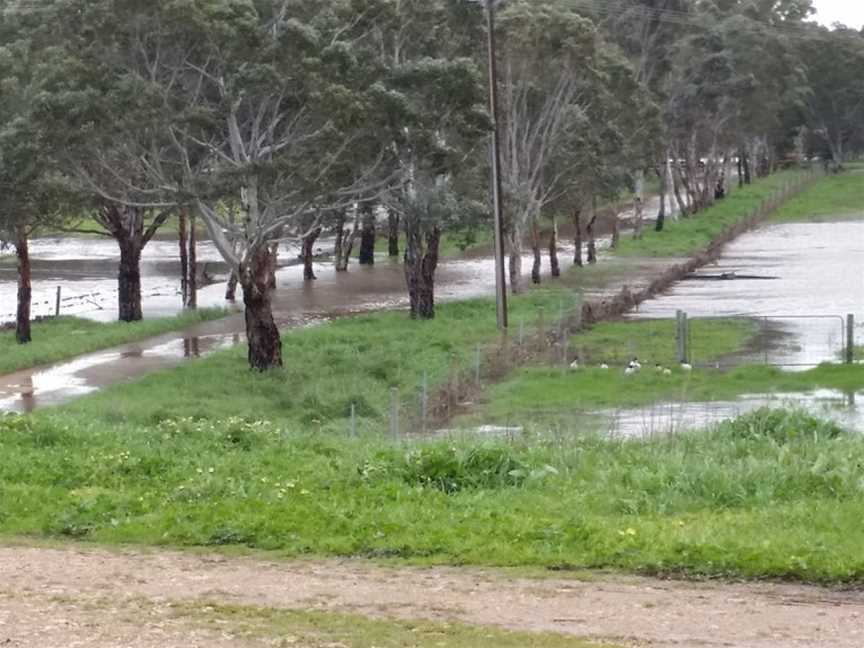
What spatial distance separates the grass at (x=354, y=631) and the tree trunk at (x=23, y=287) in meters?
26.5

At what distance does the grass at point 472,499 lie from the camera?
9727 millimetres

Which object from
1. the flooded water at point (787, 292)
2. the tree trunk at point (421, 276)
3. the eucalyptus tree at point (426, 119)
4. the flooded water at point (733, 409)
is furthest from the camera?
the tree trunk at point (421, 276)

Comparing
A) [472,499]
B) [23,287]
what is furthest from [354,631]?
[23,287]

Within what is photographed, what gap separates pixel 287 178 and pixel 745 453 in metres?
18.7

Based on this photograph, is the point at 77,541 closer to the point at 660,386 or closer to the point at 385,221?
the point at 660,386

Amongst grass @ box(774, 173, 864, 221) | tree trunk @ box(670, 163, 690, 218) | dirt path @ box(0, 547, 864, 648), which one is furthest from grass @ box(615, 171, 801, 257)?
dirt path @ box(0, 547, 864, 648)

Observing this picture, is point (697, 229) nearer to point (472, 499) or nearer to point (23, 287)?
point (23, 287)

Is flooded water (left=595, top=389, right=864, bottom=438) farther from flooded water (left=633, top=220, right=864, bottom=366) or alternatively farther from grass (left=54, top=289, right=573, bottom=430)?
flooded water (left=633, top=220, right=864, bottom=366)

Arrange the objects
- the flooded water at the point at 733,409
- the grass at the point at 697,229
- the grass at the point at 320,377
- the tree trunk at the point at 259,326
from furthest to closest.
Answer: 1. the grass at the point at 697,229
2. the tree trunk at the point at 259,326
3. the grass at the point at 320,377
4. the flooded water at the point at 733,409

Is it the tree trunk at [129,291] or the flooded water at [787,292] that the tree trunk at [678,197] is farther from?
the tree trunk at [129,291]

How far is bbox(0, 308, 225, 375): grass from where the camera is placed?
3228 cm

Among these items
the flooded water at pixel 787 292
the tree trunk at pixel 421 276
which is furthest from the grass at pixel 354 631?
the tree trunk at pixel 421 276

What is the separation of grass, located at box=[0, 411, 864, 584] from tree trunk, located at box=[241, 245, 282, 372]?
1561cm

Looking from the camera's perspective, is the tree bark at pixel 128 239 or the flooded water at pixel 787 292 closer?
the flooded water at pixel 787 292
